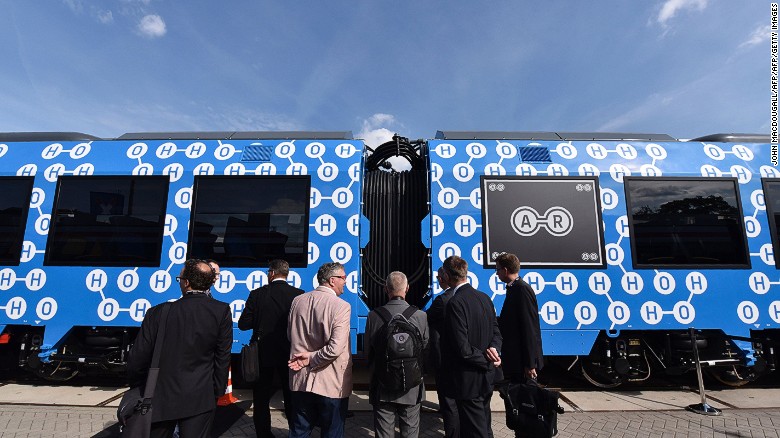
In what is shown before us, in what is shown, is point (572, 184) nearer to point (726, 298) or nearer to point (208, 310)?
point (726, 298)

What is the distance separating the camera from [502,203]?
5.12m

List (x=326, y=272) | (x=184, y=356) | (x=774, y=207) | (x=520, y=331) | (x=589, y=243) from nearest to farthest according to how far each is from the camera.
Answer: (x=184, y=356)
(x=326, y=272)
(x=520, y=331)
(x=589, y=243)
(x=774, y=207)

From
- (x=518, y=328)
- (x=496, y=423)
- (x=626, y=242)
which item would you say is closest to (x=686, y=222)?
(x=626, y=242)

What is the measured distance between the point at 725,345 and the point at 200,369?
6.21 metres

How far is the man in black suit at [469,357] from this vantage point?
3.10m

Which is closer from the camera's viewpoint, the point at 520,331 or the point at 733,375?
the point at 520,331

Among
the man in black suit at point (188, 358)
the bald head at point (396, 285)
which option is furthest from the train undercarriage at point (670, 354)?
the man in black suit at point (188, 358)

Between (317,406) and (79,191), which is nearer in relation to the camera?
(317,406)

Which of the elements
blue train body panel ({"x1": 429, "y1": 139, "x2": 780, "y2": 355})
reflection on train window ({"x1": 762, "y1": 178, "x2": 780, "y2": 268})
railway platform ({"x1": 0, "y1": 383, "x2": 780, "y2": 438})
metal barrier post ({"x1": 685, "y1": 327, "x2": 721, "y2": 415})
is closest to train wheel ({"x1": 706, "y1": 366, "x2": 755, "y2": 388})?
railway platform ({"x1": 0, "y1": 383, "x2": 780, "y2": 438})

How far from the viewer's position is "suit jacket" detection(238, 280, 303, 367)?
3.61 m

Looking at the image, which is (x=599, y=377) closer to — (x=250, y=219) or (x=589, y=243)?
(x=589, y=243)

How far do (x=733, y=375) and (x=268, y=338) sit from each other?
6389 mm

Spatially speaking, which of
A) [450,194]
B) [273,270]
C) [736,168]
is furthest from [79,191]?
[736,168]

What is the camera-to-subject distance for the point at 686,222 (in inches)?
202
